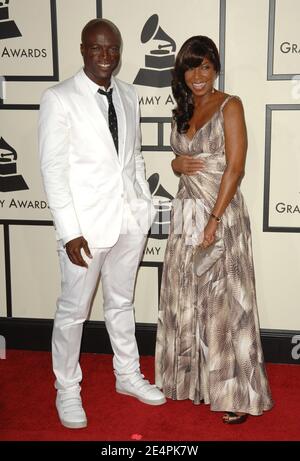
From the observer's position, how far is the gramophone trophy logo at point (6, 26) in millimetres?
3453

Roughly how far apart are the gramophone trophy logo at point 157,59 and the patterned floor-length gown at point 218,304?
0.59 m

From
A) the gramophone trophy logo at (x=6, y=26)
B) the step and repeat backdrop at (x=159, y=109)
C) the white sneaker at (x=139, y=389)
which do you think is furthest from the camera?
the gramophone trophy logo at (x=6, y=26)

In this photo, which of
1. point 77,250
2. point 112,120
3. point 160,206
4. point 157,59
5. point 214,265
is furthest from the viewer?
point 160,206

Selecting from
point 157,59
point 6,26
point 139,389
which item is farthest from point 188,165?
point 6,26

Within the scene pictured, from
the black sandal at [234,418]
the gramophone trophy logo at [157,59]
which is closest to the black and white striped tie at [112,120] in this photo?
the gramophone trophy logo at [157,59]

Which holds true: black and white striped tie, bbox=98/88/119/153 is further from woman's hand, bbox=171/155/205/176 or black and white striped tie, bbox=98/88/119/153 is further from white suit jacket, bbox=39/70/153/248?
woman's hand, bbox=171/155/205/176

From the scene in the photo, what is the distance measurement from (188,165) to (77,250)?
26.4 inches

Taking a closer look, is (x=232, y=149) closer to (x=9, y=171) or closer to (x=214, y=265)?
(x=214, y=265)

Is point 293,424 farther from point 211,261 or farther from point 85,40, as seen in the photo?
point 85,40

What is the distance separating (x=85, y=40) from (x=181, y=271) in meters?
1.18

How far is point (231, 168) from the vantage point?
2703mm

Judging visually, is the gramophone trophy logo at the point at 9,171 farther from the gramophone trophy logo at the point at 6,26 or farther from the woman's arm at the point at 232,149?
the woman's arm at the point at 232,149

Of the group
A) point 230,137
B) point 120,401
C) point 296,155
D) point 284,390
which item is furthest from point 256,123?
point 120,401

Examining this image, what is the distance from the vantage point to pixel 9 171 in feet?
12.0
